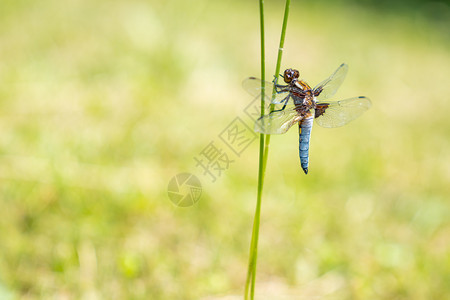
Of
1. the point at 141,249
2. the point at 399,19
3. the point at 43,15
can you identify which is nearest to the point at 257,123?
the point at 141,249

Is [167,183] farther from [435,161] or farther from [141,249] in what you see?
[435,161]

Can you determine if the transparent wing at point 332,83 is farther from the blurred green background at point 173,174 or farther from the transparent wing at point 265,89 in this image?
the blurred green background at point 173,174

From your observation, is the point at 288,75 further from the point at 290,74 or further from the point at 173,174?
the point at 173,174

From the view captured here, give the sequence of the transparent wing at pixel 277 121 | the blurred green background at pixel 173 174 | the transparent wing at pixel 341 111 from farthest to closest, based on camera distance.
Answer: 1. the blurred green background at pixel 173 174
2. the transparent wing at pixel 341 111
3. the transparent wing at pixel 277 121

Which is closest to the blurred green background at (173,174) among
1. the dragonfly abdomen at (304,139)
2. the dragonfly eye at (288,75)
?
the dragonfly abdomen at (304,139)

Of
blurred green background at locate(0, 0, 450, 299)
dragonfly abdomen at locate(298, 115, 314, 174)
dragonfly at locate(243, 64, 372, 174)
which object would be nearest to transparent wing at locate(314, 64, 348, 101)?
dragonfly at locate(243, 64, 372, 174)

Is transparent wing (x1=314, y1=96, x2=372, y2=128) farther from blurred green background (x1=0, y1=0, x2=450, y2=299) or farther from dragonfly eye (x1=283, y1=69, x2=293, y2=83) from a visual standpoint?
blurred green background (x1=0, y1=0, x2=450, y2=299)

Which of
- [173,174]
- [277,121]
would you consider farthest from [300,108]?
[173,174]
